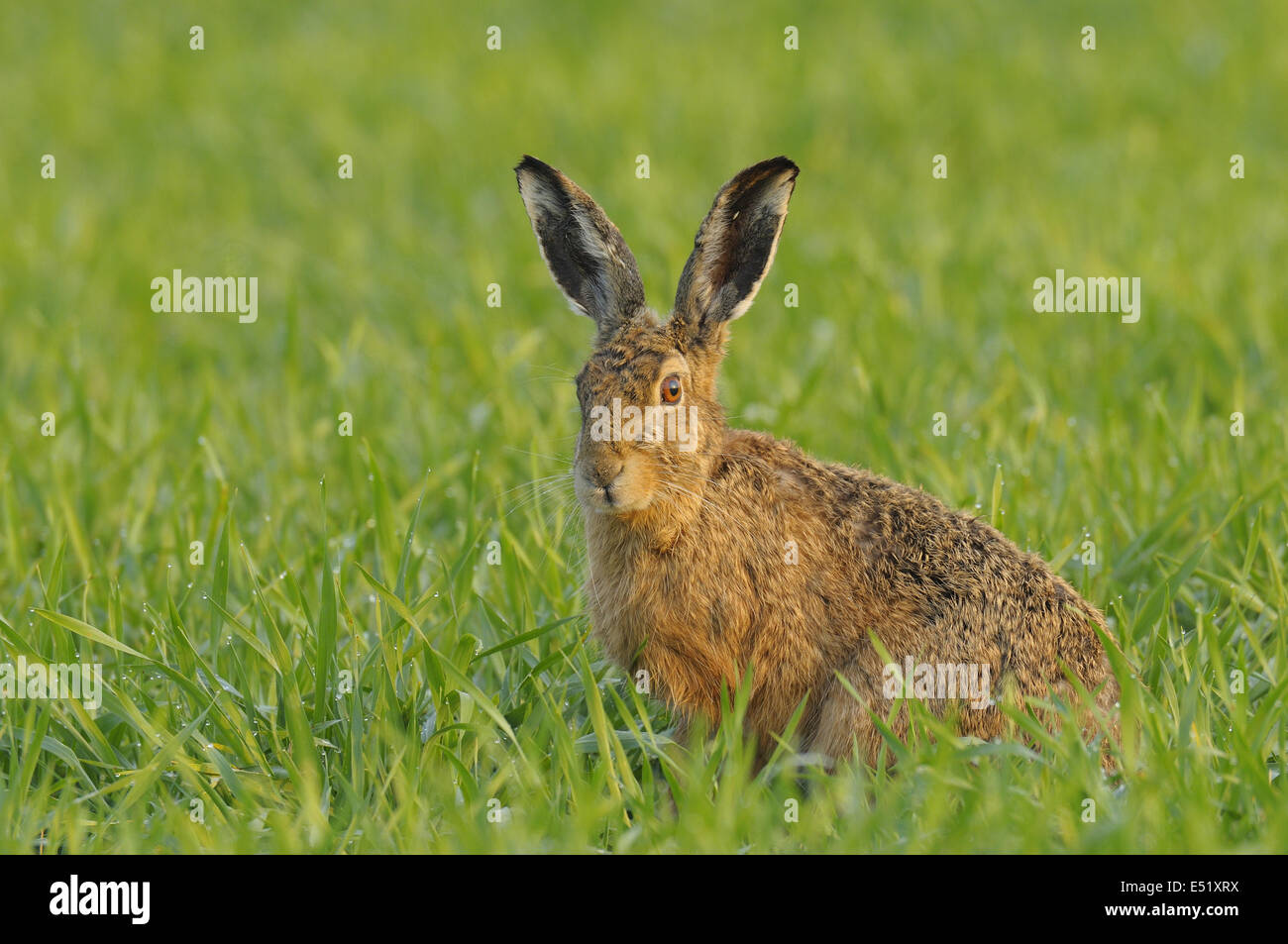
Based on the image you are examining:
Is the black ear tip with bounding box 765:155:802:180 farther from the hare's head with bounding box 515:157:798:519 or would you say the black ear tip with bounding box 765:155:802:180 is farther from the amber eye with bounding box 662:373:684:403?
the amber eye with bounding box 662:373:684:403

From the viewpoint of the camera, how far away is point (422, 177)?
11602 millimetres

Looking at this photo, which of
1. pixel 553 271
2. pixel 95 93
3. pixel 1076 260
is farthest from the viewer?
pixel 95 93

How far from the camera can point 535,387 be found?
765 centimetres

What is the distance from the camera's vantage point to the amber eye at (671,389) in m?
4.54

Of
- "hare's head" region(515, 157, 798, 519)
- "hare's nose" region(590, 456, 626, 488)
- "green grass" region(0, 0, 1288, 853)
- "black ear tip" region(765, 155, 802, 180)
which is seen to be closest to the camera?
"green grass" region(0, 0, 1288, 853)

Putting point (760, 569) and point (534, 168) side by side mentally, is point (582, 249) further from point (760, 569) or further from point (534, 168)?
point (760, 569)

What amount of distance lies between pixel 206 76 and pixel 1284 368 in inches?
394

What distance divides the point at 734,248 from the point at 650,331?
393 mm

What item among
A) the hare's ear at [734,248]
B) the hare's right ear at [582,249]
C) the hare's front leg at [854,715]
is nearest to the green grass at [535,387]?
the hare's front leg at [854,715]

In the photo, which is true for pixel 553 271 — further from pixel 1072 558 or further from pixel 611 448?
pixel 1072 558

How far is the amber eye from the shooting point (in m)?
4.54

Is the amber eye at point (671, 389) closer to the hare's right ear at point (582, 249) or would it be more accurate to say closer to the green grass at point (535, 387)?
the hare's right ear at point (582, 249)

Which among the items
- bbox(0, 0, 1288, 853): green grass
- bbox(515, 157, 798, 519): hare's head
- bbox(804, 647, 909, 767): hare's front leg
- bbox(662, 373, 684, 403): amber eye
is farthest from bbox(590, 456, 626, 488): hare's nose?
bbox(804, 647, 909, 767): hare's front leg
